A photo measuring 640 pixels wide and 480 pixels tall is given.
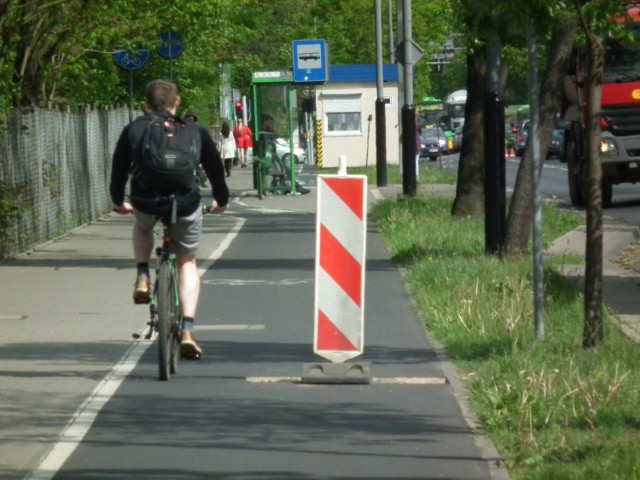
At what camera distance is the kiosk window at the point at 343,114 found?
5512cm

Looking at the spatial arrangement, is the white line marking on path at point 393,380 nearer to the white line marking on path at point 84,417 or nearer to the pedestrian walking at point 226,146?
the white line marking on path at point 84,417

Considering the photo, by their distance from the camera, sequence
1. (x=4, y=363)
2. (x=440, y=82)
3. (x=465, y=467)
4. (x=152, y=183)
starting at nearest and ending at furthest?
1. (x=465, y=467)
2. (x=152, y=183)
3. (x=4, y=363)
4. (x=440, y=82)

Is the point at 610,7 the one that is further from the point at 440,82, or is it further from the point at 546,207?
the point at 440,82

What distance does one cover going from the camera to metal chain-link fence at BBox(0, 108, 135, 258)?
63.0 ft

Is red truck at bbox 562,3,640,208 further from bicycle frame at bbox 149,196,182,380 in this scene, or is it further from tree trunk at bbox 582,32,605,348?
bicycle frame at bbox 149,196,182,380

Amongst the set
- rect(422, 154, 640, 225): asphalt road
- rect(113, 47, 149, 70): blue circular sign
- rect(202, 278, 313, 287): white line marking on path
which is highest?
rect(113, 47, 149, 70): blue circular sign

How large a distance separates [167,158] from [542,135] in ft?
22.4

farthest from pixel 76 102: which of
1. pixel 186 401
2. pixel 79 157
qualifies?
pixel 186 401

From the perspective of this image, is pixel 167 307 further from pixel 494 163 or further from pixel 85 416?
pixel 494 163

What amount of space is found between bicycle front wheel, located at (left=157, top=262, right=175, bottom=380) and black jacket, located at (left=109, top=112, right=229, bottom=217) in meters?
0.37

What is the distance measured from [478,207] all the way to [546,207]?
101 inches

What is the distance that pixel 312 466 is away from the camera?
7.37m

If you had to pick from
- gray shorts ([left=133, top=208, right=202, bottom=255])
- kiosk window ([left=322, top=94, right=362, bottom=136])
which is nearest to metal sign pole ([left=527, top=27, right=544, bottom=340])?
gray shorts ([left=133, top=208, right=202, bottom=255])

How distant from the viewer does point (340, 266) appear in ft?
32.4
